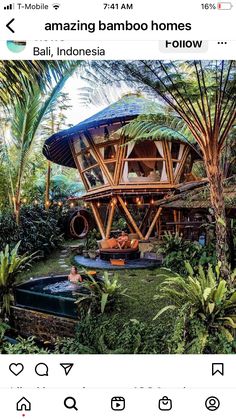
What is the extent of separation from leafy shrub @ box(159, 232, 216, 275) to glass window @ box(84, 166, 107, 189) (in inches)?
94.0

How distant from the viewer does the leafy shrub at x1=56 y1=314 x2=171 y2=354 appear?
8.71ft

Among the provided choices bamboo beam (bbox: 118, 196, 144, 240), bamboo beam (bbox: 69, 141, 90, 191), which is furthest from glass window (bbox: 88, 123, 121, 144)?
bamboo beam (bbox: 118, 196, 144, 240)

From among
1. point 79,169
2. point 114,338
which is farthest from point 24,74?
point 79,169

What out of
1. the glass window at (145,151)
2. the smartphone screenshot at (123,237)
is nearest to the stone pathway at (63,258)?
the smartphone screenshot at (123,237)

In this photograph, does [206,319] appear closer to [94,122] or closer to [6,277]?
[6,277]

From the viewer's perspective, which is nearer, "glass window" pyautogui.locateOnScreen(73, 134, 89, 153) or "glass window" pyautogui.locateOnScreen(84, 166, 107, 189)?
"glass window" pyautogui.locateOnScreen(73, 134, 89, 153)

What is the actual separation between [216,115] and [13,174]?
110 inches

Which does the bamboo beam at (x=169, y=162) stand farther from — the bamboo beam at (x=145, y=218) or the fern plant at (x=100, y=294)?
the fern plant at (x=100, y=294)
